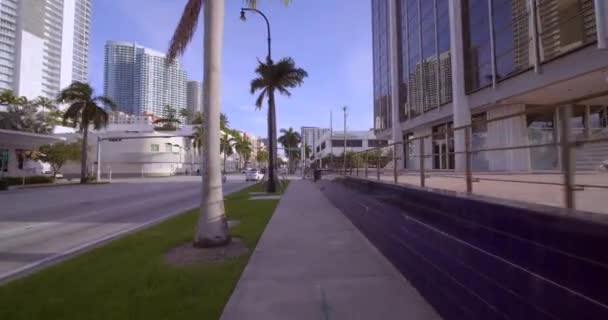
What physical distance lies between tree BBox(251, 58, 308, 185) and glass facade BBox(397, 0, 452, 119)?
12.0 meters

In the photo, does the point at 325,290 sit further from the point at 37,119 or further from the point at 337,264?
the point at 37,119

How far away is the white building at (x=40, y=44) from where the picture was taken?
10188 centimetres

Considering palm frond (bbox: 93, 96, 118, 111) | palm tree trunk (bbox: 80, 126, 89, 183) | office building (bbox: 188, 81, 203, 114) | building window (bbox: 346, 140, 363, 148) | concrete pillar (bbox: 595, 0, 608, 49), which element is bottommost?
palm tree trunk (bbox: 80, 126, 89, 183)

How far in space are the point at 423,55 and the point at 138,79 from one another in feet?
173

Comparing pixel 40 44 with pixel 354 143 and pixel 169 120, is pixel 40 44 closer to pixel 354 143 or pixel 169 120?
pixel 169 120

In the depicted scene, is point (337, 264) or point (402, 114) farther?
point (402, 114)

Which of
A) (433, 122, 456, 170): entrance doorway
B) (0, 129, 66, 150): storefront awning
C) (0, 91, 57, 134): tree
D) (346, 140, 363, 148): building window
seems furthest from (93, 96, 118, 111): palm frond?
(346, 140, 363, 148): building window

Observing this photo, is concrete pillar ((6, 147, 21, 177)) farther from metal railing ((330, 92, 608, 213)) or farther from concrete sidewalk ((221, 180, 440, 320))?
metal railing ((330, 92, 608, 213))

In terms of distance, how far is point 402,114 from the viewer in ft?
123

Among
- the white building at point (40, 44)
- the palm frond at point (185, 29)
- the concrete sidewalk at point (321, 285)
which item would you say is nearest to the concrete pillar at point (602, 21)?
the concrete sidewalk at point (321, 285)

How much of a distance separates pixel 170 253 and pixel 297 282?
9.69ft

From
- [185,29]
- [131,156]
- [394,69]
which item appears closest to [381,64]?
[394,69]

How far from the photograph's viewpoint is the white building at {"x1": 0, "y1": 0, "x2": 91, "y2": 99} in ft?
334

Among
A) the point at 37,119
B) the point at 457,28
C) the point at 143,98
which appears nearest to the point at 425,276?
the point at 457,28
